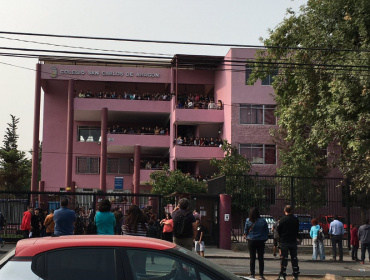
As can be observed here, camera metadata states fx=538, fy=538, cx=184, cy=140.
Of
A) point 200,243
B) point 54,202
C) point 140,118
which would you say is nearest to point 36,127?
point 140,118

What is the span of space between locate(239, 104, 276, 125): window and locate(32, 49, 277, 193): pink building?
0.07 m

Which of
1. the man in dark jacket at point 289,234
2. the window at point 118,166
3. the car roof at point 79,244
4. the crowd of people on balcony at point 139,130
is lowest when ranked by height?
the man in dark jacket at point 289,234

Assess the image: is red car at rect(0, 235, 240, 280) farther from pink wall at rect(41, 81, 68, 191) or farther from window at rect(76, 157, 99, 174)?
pink wall at rect(41, 81, 68, 191)

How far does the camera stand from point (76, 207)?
819 inches

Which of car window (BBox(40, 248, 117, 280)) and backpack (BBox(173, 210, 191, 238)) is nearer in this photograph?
car window (BBox(40, 248, 117, 280))

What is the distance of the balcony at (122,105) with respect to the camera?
42625mm

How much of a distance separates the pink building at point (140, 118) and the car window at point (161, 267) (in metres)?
32.9

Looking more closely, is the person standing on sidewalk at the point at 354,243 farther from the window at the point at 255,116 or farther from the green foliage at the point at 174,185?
the window at the point at 255,116

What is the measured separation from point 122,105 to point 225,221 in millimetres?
21543

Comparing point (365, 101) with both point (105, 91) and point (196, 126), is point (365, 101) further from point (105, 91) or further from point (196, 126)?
point (105, 91)

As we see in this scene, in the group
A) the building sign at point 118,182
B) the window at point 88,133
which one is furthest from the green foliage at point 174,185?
the window at point 88,133

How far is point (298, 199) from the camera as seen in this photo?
22.7 meters

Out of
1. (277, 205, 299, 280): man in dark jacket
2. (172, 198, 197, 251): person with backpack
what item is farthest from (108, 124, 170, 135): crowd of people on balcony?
(172, 198, 197, 251): person with backpack

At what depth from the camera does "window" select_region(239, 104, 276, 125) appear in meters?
39.0
